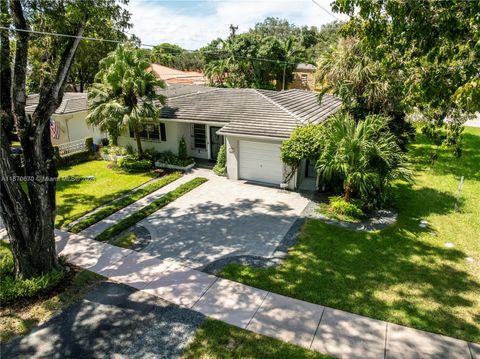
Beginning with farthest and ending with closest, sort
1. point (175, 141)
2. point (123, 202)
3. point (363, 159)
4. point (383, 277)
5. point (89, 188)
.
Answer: point (175, 141) → point (89, 188) → point (123, 202) → point (363, 159) → point (383, 277)

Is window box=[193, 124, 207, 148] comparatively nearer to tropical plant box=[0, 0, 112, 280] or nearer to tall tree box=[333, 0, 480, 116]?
tropical plant box=[0, 0, 112, 280]

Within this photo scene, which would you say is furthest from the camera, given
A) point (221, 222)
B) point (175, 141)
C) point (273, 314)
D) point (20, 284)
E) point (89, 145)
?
point (89, 145)

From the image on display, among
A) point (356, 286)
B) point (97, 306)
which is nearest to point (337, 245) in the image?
point (356, 286)

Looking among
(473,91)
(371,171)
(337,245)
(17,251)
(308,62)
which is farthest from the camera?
(308,62)

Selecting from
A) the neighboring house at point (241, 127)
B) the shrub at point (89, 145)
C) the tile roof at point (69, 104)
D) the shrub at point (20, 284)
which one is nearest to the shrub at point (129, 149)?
the neighboring house at point (241, 127)

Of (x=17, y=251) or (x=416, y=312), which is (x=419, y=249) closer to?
Answer: (x=416, y=312)

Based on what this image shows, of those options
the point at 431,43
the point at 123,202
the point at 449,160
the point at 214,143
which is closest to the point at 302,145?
the point at 431,43

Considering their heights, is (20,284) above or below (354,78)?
below

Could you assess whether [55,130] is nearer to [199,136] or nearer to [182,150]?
[182,150]
